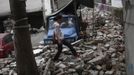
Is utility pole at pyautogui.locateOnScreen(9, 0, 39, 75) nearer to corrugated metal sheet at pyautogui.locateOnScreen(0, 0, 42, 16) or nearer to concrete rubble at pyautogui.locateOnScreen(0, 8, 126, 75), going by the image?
concrete rubble at pyautogui.locateOnScreen(0, 8, 126, 75)

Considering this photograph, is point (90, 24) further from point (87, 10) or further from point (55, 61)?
point (55, 61)

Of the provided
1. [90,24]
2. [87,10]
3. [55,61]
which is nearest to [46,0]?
[87,10]

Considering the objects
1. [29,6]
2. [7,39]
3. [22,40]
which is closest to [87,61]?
[22,40]

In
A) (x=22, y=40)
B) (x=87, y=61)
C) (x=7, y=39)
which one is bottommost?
(x=7, y=39)

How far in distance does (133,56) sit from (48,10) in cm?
2125

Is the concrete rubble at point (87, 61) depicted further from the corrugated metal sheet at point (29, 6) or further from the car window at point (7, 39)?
the corrugated metal sheet at point (29, 6)

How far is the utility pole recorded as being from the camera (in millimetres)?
12008

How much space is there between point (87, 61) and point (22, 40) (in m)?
2.88

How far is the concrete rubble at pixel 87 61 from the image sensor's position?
13188 mm

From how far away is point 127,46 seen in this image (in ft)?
34.6

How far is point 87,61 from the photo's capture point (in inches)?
552

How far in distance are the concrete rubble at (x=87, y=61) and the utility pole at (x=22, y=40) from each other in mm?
1040

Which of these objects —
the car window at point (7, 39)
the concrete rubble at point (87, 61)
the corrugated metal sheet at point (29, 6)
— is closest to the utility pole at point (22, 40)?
the concrete rubble at point (87, 61)

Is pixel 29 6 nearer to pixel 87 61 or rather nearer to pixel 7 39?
pixel 7 39
